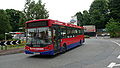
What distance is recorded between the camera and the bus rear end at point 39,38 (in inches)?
425

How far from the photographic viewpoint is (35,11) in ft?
84.9

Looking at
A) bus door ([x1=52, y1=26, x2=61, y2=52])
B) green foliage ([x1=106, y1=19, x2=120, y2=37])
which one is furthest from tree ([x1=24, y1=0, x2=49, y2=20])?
green foliage ([x1=106, y1=19, x2=120, y2=37])

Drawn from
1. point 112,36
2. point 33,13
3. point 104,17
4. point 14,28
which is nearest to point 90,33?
point 104,17

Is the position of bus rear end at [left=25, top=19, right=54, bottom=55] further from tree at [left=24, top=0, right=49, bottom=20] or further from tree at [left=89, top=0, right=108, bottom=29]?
tree at [left=89, top=0, right=108, bottom=29]

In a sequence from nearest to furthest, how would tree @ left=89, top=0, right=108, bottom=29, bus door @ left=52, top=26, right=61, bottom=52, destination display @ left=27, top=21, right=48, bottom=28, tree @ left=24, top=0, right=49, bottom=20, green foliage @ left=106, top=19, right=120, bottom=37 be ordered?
destination display @ left=27, top=21, right=48, bottom=28, bus door @ left=52, top=26, right=61, bottom=52, tree @ left=24, top=0, right=49, bottom=20, green foliage @ left=106, top=19, right=120, bottom=37, tree @ left=89, top=0, right=108, bottom=29

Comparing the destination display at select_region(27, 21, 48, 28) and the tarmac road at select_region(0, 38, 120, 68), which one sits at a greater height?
the destination display at select_region(27, 21, 48, 28)

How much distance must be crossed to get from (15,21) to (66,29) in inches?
2594

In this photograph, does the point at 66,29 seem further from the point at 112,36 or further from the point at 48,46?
the point at 112,36

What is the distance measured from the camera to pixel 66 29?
47.2 feet

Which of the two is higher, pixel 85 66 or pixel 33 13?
pixel 33 13

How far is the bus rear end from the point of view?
10.8 metres

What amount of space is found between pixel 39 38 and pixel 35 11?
51.8 ft

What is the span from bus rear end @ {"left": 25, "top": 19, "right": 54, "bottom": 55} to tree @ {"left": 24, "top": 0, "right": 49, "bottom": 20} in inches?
588

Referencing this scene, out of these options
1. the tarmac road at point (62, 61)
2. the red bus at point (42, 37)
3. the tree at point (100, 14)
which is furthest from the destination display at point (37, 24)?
the tree at point (100, 14)
